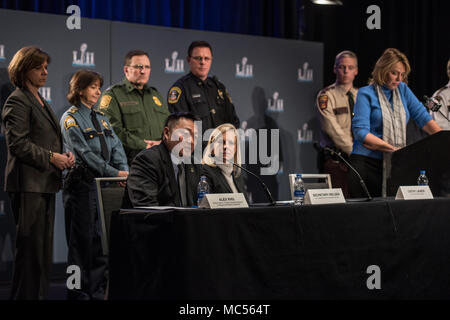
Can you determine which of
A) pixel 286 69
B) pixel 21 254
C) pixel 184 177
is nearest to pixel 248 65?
pixel 286 69

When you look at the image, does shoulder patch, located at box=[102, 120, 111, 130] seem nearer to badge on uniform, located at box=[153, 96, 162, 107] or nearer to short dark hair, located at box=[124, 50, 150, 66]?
badge on uniform, located at box=[153, 96, 162, 107]

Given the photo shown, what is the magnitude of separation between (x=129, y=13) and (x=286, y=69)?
1754 mm

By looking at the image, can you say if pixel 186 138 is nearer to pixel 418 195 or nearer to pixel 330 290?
pixel 330 290

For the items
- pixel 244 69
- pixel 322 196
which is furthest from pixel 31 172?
pixel 244 69

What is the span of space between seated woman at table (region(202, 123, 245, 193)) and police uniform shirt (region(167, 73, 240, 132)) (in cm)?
104

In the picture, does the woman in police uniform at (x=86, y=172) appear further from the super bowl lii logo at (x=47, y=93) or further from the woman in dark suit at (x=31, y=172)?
the super bowl lii logo at (x=47, y=93)

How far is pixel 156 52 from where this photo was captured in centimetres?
577

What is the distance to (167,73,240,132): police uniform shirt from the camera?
17.4 ft

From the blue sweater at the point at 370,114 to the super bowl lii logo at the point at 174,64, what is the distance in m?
2.09

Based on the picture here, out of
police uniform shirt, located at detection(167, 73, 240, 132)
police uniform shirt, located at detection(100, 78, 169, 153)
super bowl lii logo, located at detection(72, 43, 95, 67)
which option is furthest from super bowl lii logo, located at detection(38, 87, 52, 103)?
police uniform shirt, located at detection(167, 73, 240, 132)

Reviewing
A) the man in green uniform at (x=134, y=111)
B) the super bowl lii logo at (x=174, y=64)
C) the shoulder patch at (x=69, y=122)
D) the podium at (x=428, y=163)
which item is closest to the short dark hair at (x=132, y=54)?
the man in green uniform at (x=134, y=111)

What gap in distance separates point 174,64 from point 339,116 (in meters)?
1.68

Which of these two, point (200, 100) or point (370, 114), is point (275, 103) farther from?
point (370, 114)

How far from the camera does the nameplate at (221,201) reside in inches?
109
